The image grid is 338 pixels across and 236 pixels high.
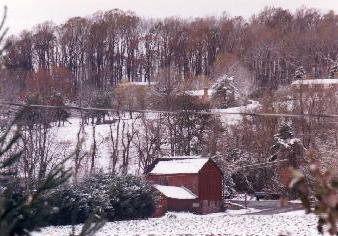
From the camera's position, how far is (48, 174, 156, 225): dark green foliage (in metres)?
32.4

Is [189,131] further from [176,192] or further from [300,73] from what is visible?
[300,73]

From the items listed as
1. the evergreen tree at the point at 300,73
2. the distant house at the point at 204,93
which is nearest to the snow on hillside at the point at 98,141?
the distant house at the point at 204,93

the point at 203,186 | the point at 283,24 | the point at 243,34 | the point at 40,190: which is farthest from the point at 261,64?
the point at 40,190

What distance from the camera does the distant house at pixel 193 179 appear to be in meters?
44.4

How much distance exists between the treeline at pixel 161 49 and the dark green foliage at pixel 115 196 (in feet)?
164

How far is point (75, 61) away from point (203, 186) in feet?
161

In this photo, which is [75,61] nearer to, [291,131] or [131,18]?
[131,18]

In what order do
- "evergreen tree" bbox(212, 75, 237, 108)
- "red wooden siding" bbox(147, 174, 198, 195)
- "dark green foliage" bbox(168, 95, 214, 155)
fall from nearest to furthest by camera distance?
"red wooden siding" bbox(147, 174, 198, 195) → "dark green foliage" bbox(168, 95, 214, 155) → "evergreen tree" bbox(212, 75, 237, 108)

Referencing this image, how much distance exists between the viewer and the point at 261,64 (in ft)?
298

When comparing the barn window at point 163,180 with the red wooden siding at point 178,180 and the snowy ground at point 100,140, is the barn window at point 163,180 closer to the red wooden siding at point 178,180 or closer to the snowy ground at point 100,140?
the red wooden siding at point 178,180

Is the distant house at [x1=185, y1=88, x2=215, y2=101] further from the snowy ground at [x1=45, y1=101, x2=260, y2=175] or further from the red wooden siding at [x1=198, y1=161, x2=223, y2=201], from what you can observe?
the red wooden siding at [x1=198, y1=161, x2=223, y2=201]

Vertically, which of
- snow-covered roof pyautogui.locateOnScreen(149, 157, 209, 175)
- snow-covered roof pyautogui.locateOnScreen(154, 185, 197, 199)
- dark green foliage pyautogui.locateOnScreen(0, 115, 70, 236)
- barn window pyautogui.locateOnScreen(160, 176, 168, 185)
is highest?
dark green foliage pyautogui.locateOnScreen(0, 115, 70, 236)

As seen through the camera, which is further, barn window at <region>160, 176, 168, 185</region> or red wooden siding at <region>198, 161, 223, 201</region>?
barn window at <region>160, 176, 168, 185</region>

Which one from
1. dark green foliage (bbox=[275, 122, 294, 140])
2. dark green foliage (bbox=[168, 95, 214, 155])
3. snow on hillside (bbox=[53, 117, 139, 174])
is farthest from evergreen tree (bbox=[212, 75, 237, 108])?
dark green foliage (bbox=[275, 122, 294, 140])
